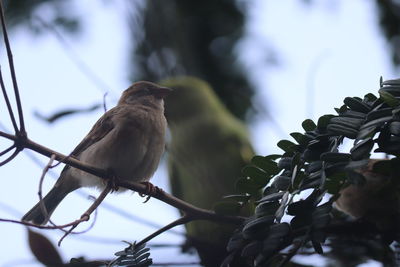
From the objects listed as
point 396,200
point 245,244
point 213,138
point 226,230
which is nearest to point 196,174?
point 226,230

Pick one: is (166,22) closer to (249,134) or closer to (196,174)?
(249,134)

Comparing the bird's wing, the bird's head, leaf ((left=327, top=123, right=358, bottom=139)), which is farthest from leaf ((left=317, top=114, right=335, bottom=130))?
the bird's head

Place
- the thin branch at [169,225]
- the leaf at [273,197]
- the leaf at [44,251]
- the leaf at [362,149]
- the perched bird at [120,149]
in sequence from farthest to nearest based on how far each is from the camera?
the perched bird at [120,149] → the leaf at [44,251] → the thin branch at [169,225] → the leaf at [273,197] → the leaf at [362,149]

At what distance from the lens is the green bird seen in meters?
4.79

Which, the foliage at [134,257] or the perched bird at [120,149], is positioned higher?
the perched bird at [120,149]

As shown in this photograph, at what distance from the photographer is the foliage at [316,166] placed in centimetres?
195

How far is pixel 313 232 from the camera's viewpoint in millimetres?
2037

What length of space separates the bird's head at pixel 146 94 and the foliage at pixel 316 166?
213 centimetres

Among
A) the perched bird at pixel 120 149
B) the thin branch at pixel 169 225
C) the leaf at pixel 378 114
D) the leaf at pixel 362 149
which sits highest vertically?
the perched bird at pixel 120 149

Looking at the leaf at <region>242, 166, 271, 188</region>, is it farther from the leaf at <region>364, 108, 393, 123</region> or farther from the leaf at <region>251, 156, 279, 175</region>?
the leaf at <region>364, 108, 393, 123</region>

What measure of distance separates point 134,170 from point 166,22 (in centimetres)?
295

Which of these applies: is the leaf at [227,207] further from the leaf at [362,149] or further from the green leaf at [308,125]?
the leaf at [362,149]

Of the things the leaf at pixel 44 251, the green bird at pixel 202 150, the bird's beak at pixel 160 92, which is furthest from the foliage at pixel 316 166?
the bird's beak at pixel 160 92

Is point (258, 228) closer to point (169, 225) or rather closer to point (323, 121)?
point (323, 121)
